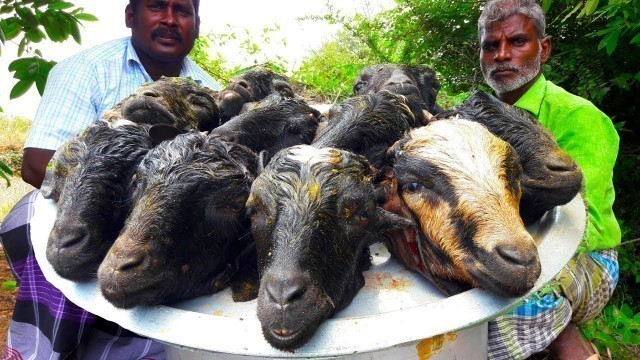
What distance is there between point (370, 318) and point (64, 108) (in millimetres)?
3437

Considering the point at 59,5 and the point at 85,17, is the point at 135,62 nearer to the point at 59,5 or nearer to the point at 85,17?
the point at 85,17

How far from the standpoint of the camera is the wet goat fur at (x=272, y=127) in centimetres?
222

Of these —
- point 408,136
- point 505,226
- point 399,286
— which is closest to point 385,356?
point 399,286

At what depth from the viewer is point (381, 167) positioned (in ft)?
6.67

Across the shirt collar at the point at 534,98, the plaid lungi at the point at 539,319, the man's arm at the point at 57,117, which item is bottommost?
the man's arm at the point at 57,117

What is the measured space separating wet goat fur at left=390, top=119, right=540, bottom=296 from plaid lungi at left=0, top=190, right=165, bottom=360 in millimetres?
2282

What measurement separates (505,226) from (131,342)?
282cm

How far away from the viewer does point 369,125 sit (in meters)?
2.12

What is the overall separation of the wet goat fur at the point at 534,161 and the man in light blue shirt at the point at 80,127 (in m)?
2.60

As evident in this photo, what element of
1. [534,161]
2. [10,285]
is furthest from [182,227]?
[10,285]

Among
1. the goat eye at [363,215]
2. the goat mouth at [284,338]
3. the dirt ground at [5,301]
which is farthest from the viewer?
the dirt ground at [5,301]

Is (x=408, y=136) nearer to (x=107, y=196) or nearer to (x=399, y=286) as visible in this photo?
(x=399, y=286)

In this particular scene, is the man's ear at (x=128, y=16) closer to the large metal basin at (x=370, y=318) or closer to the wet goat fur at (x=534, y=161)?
the large metal basin at (x=370, y=318)

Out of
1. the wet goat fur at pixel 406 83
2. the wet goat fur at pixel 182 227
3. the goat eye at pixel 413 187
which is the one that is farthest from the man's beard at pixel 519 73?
the wet goat fur at pixel 182 227
